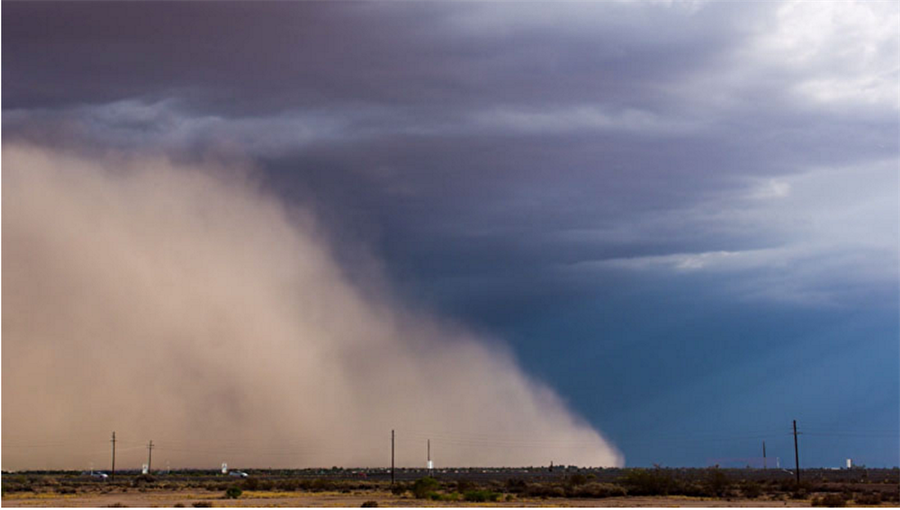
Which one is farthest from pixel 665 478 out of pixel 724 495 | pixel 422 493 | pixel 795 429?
pixel 795 429

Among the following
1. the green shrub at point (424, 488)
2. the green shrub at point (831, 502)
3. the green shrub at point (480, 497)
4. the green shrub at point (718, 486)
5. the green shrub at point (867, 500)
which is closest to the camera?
the green shrub at point (831, 502)

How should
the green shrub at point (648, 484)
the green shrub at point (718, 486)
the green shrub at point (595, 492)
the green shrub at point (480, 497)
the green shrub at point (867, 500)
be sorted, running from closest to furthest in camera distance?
the green shrub at point (867, 500) → the green shrub at point (480, 497) → the green shrub at point (595, 492) → the green shrub at point (718, 486) → the green shrub at point (648, 484)

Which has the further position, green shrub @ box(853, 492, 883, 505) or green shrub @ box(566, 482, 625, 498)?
green shrub @ box(566, 482, 625, 498)

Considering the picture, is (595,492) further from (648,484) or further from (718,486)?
(718,486)

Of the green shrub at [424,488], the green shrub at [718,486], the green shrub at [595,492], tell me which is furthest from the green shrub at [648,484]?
the green shrub at [424,488]

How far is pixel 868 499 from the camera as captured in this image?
98.6 meters

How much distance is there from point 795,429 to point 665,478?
147ft

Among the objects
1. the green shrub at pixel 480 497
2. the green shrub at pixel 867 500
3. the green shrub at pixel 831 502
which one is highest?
the green shrub at pixel 480 497

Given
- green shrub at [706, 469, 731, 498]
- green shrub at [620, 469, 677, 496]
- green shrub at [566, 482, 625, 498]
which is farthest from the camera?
green shrub at [620, 469, 677, 496]

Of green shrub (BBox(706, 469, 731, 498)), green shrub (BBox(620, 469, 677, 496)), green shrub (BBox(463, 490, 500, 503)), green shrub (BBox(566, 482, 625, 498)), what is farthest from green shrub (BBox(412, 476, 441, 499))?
green shrub (BBox(706, 469, 731, 498))

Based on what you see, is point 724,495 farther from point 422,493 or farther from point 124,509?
point 124,509

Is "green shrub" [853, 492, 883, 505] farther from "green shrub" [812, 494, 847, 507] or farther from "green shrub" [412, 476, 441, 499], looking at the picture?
"green shrub" [412, 476, 441, 499]

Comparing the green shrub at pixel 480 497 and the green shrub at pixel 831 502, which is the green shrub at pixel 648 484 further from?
the green shrub at pixel 480 497

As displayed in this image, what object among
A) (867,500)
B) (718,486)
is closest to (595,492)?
(718,486)
